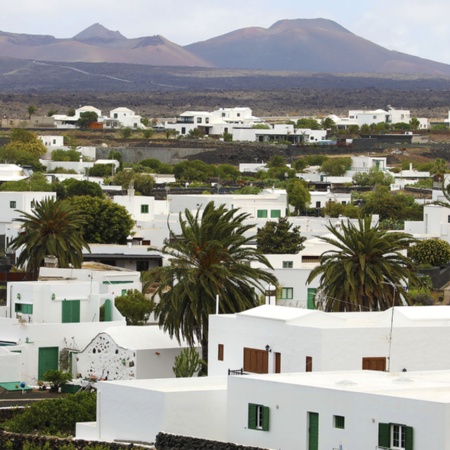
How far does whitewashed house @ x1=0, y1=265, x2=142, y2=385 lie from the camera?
43.2 metres

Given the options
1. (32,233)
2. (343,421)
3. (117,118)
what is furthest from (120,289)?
(117,118)

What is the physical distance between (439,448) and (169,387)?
6.61m

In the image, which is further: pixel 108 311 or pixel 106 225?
pixel 106 225

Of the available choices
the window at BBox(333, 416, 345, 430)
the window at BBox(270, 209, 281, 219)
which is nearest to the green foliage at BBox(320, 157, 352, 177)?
the window at BBox(270, 209, 281, 219)

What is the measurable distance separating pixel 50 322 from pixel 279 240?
20.2 meters

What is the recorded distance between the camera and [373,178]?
11694 cm

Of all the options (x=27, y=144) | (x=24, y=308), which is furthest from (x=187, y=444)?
(x=27, y=144)

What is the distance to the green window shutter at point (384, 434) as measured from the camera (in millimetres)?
25016

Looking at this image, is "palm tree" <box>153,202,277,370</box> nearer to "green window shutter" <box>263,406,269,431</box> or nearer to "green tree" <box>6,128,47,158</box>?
"green window shutter" <box>263,406,269,431</box>

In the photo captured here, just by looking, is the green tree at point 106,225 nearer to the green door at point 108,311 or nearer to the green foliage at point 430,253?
the green foliage at point 430,253

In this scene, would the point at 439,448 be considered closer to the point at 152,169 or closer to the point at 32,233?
the point at 32,233

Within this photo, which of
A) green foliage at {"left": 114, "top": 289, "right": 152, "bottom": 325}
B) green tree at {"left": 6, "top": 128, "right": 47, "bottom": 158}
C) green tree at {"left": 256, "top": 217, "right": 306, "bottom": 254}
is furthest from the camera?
green tree at {"left": 6, "top": 128, "right": 47, "bottom": 158}

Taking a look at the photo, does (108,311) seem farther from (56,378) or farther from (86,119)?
(86,119)

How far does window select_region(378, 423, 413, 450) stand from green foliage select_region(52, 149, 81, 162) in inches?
4159
